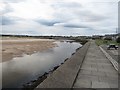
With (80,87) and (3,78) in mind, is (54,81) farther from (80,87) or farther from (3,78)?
(3,78)

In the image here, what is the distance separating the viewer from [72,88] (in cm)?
909

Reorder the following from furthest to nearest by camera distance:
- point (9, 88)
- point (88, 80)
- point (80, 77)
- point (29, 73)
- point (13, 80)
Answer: point (29, 73)
point (13, 80)
point (9, 88)
point (80, 77)
point (88, 80)

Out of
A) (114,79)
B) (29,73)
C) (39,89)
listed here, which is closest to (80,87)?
(39,89)

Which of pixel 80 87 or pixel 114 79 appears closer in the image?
pixel 80 87

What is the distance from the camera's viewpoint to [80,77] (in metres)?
11.6

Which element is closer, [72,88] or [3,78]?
[72,88]

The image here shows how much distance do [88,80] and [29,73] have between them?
349 inches

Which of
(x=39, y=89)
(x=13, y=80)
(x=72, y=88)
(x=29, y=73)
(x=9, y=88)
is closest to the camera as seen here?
(x=39, y=89)

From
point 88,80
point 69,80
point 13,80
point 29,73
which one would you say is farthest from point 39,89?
point 29,73

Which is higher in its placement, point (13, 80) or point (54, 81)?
point (54, 81)

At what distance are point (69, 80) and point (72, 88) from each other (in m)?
1.25

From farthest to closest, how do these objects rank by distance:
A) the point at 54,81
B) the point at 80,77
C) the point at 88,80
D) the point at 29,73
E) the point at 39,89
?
the point at 29,73
the point at 80,77
the point at 88,80
the point at 54,81
the point at 39,89

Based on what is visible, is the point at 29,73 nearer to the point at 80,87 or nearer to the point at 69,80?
the point at 69,80

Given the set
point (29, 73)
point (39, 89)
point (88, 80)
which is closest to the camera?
point (39, 89)
